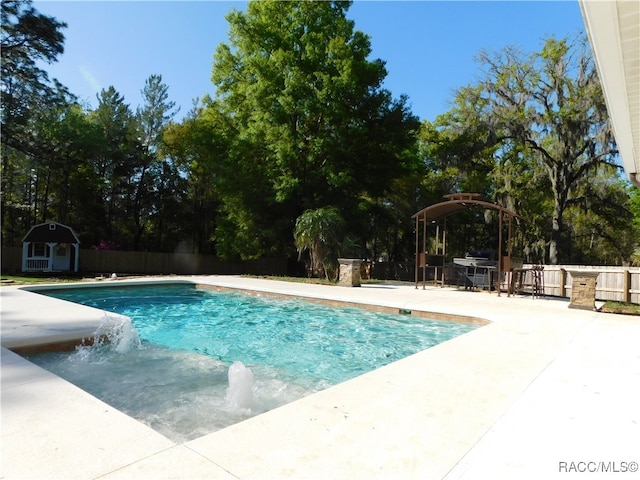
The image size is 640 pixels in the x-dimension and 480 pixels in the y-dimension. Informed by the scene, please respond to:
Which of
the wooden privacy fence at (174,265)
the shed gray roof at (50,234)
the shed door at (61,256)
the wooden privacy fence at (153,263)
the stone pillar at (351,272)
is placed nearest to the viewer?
the stone pillar at (351,272)

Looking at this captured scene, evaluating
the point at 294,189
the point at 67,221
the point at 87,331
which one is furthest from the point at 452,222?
the point at 67,221

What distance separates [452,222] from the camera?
2383cm

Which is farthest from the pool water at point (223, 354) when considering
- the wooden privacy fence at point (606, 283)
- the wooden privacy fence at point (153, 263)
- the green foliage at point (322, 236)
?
the wooden privacy fence at point (153, 263)

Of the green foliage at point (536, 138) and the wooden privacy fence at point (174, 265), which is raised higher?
the green foliage at point (536, 138)

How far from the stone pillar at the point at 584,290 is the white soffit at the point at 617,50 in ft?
14.6

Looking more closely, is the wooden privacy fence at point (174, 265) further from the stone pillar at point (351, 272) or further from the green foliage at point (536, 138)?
the green foliage at point (536, 138)

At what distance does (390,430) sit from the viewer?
210cm

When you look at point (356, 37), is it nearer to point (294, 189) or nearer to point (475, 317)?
point (294, 189)

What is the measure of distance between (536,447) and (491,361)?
168 centimetres

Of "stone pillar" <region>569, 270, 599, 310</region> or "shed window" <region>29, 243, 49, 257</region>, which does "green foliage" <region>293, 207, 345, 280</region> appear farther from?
"shed window" <region>29, 243, 49, 257</region>

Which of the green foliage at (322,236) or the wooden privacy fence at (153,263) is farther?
the wooden privacy fence at (153,263)

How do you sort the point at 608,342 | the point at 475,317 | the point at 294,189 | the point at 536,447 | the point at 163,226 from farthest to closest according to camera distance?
the point at 163,226 → the point at 294,189 → the point at 475,317 → the point at 608,342 → the point at 536,447

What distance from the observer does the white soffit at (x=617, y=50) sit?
195 cm

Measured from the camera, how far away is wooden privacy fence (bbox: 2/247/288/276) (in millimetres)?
19253
